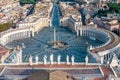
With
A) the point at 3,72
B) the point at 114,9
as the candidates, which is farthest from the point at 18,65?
the point at 114,9

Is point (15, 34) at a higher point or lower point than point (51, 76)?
lower

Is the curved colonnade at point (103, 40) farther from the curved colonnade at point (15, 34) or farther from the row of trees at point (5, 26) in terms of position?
the row of trees at point (5, 26)

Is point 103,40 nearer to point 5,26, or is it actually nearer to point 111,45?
point 111,45

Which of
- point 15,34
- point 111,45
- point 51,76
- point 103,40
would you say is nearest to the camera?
point 51,76

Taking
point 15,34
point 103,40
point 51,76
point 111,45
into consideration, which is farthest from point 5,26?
point 51,76

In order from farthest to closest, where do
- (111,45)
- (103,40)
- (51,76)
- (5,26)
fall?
(5,26), (103,40), (111,45), (51,76)

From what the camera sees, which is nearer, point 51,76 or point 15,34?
point 51,76

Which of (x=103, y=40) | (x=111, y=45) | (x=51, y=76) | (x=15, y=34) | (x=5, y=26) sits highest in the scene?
(x=51, y=76)

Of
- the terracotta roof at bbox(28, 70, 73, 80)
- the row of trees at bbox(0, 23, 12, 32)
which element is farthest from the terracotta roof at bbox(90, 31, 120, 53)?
the row of trees at bbox(0, 23, 12, 32)

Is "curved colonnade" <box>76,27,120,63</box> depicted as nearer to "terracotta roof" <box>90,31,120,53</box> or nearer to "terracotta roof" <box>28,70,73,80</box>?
"terracotta roof" <box>90,31,120,53</box>
